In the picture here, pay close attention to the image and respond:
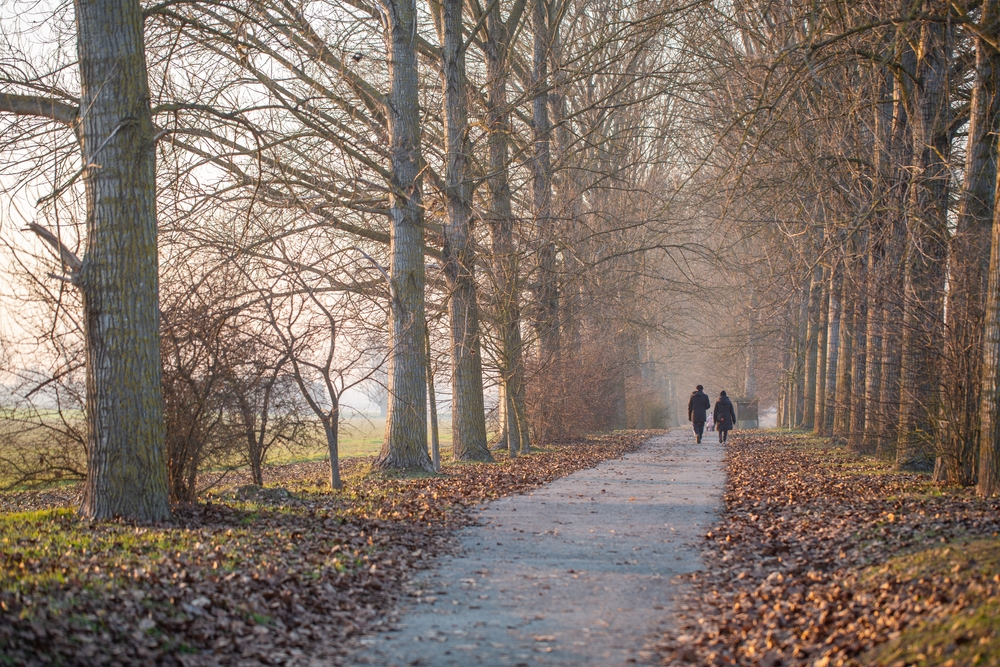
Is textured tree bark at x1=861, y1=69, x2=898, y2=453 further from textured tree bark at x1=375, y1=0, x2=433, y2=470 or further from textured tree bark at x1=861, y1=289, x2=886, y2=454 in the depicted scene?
textured tree bark at x1=375, y1=0, x2=433, y2=470

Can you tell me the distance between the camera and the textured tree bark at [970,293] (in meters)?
10.8

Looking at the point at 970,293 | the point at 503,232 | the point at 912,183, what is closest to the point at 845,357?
the point at 503,232

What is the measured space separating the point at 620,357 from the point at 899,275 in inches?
698

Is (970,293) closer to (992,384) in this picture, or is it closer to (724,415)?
(992,384)

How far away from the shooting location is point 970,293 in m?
10.9

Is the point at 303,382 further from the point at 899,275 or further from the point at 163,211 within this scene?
the point at 899,275

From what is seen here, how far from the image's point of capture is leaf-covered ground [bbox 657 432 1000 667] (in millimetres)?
4918

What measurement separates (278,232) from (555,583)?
9.63 m

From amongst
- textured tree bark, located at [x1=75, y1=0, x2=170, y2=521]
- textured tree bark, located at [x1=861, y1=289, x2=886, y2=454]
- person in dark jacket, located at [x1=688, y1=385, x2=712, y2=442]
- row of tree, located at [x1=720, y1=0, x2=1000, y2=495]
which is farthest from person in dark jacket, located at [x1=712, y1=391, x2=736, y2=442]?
textured tree bark, located at [x1=75, y1=0, x2=170, y2=521]

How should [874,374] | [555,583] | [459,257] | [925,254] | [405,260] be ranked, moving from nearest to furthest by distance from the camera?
[555,583] < [925,254] < [405,260] < [874,374] < [459,257]

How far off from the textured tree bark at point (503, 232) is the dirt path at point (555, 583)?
19.6 feet

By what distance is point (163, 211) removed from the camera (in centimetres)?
1200

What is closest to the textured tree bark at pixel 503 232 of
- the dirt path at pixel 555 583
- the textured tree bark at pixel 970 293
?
the dirt path at pixel 555 583

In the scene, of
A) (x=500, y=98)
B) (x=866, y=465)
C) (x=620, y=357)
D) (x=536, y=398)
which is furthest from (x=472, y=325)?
(x=620, y=357)
